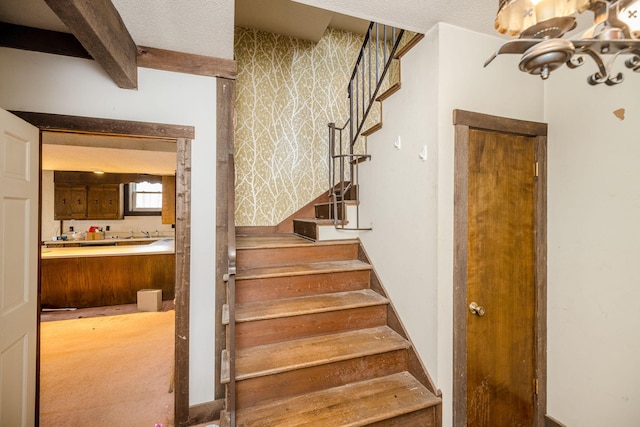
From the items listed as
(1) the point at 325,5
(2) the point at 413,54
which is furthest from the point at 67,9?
(2) the point at 413,54

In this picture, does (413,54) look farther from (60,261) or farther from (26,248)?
(60,261)

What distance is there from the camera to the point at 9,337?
1.55 m

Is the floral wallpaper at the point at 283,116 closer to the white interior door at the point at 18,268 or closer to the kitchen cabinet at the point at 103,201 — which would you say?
the white interior door at the point at 18,268

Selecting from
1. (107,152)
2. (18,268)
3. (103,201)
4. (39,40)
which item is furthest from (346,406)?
(103,201)

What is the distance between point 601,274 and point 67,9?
296cm

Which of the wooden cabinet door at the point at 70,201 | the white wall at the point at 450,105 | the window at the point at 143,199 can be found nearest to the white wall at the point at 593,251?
the white wall at the point at 450,105

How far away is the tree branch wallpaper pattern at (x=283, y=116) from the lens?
342 centimetres

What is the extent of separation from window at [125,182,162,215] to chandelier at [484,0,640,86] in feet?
27.3

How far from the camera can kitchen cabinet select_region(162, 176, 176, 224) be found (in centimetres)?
531

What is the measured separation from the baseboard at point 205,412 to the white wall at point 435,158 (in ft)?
4.87

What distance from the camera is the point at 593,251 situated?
1.69m

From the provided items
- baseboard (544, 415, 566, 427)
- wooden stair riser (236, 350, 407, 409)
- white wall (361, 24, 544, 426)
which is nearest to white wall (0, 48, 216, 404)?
wooden stair riser (236, 350, 407, 409)

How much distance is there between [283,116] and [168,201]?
3603mm

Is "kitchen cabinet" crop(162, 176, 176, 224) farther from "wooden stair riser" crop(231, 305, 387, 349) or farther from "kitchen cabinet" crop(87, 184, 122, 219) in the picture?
"wooden stair riser" crop(231, 305, 387, 349)
